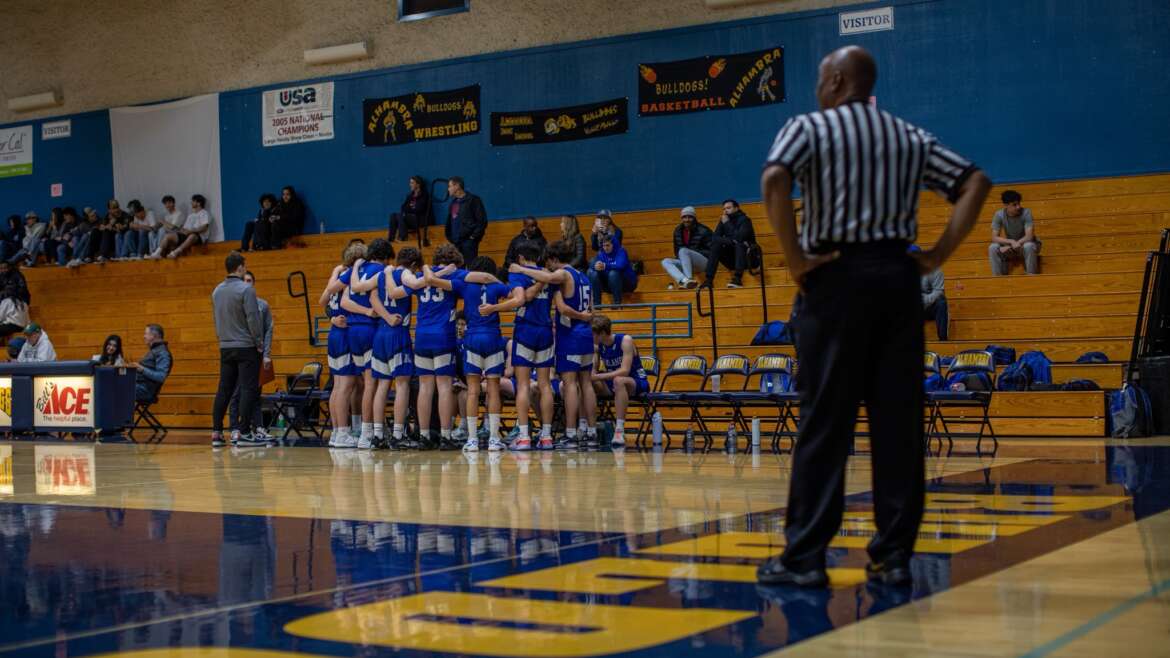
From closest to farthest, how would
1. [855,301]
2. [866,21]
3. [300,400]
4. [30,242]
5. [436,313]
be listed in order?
1. [855,301]
2. [436,313]
3. [300,400]
4. [866,21]
5. [30,242]

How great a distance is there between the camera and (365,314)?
1140cm

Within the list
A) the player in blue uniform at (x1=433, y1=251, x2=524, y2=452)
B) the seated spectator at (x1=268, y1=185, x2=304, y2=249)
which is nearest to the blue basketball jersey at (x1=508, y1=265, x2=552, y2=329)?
the player in blue uniform at (x1=433, y1=251, x2=524, y2=452)

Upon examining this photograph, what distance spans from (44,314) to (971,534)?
65.7 feet

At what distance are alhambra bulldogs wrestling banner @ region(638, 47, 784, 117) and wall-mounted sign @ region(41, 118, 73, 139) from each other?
454 inches

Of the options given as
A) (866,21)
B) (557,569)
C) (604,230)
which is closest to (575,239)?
(604,230)

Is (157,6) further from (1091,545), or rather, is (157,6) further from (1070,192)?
(1091,545)

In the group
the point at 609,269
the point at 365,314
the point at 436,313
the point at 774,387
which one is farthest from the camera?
the point at 609,269

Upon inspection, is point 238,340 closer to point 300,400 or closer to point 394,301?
point 300,400

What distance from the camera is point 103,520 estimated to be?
5.96 meters

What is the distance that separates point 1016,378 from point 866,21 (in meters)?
6.72

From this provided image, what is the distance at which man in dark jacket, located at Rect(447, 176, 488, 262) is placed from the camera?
1805cm

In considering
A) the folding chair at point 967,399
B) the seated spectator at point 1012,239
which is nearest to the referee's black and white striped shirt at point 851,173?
the folding chair at point 967,399

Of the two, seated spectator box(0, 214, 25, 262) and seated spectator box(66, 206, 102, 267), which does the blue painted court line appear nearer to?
seated spectator box(66, 206, 102, 267)

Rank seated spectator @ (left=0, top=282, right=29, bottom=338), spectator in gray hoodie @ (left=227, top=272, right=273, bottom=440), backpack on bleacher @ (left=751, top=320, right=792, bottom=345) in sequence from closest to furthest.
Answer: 1. spectator in gray hoodie @ (left=227, top=272, right=273, bottom=440)
2. backpack on bleacher @ (left=751, top=320, right=792, bottom=345)
3. seated spectator @ (left=0, top=282, right=29, bottom=338)
